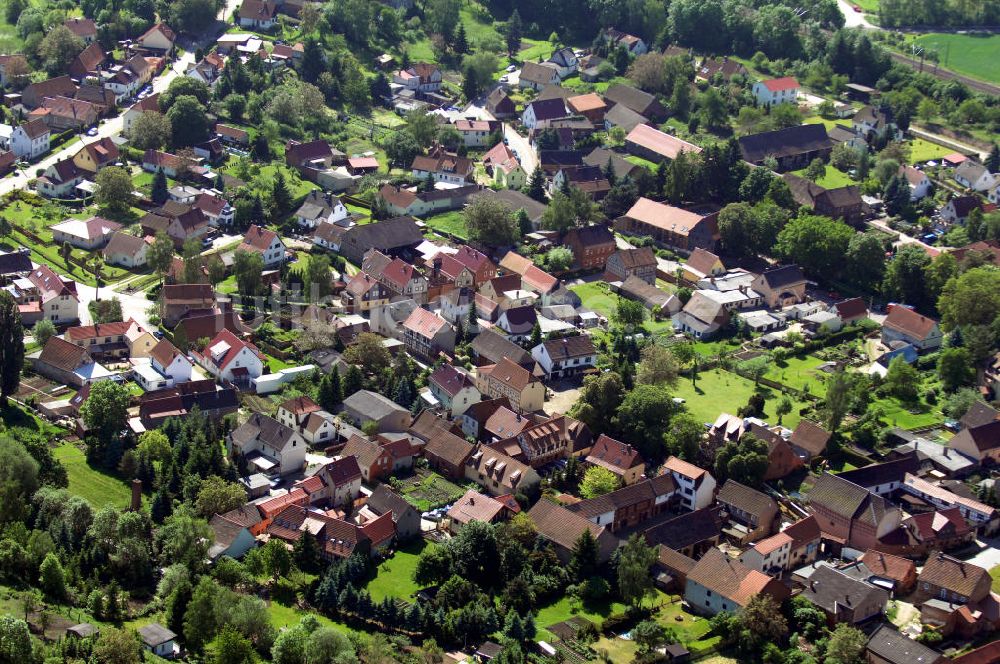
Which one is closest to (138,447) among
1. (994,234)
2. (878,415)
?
(878,415)

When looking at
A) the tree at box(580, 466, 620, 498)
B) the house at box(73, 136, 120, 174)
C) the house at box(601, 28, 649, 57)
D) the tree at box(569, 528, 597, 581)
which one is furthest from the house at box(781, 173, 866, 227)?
the house at box(73, 136, 120, 174)

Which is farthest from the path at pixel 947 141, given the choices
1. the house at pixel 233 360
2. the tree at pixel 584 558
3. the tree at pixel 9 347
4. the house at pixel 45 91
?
the tree at pixel 9 347

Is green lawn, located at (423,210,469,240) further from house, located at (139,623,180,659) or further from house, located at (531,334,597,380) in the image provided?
house, located at (139,623,180,659)

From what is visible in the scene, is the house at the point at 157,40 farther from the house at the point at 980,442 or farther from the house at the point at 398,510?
the house at the point at 980,442

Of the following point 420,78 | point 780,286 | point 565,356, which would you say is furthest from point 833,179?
point 565,356

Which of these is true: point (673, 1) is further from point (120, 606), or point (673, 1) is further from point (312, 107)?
point (120, 606)

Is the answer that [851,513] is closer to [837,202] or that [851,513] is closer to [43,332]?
[837,202]
